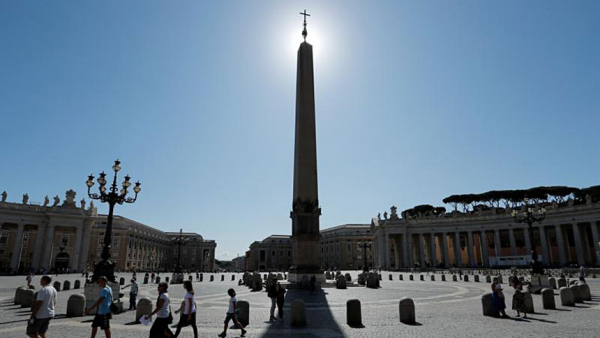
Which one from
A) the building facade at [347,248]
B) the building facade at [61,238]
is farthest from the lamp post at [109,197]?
the building facade at [347,248]

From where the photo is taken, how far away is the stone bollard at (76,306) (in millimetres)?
12156

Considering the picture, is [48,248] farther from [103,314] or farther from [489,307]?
[489,307]

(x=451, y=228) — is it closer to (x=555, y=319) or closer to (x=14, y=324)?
(x=555, y=319)

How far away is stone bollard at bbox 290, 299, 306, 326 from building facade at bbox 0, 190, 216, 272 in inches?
2377

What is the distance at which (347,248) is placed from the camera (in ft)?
346

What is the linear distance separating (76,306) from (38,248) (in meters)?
63.5

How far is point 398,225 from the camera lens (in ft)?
247

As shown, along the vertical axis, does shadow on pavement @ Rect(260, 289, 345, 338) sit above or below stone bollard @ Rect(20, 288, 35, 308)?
below

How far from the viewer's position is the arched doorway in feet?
246

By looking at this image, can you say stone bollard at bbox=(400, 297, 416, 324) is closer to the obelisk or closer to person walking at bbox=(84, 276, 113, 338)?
person walking at bbox=(84, 276, 113, 338)

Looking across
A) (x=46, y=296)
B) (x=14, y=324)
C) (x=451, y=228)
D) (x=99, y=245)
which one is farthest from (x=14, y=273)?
(x=451, y=228)

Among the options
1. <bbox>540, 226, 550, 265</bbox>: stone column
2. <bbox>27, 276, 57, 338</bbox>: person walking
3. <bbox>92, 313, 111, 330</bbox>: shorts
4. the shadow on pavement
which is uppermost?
<bbox>540, 226, 550, 265</bbox>: stone column

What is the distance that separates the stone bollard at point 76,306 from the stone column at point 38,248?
61.4 meters

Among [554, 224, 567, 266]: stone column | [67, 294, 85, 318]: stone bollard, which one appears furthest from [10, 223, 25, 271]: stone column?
[554, 224, 567, 266]: stone column
